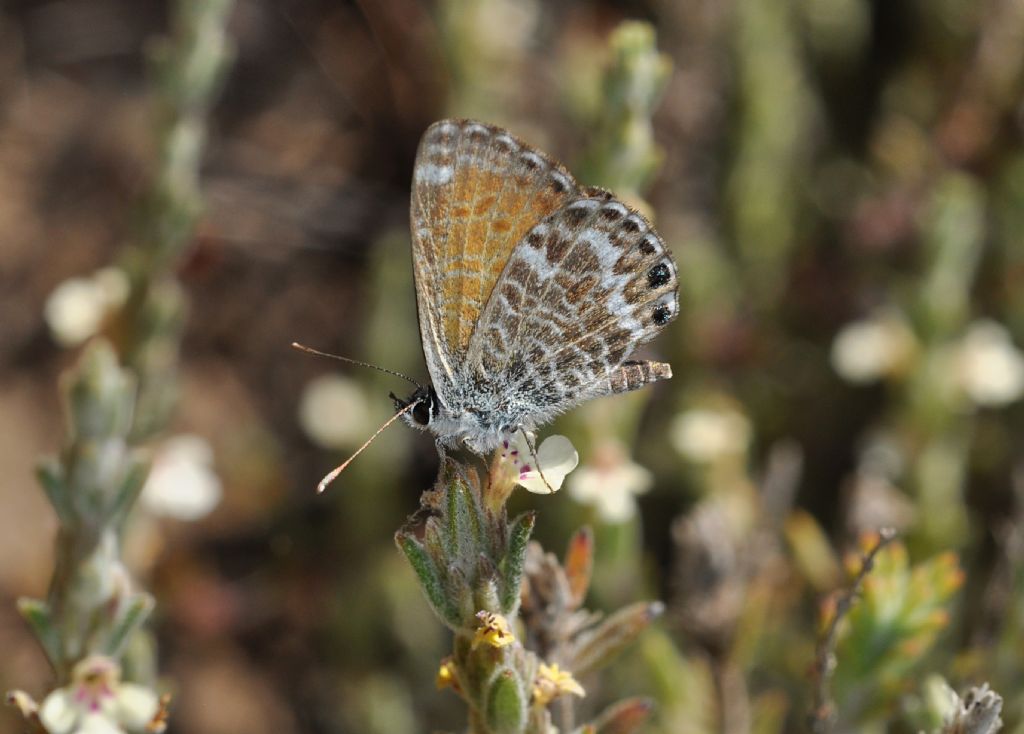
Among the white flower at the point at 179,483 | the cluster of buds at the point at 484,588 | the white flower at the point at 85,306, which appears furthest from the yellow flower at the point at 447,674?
the white flower at the point at 85,306

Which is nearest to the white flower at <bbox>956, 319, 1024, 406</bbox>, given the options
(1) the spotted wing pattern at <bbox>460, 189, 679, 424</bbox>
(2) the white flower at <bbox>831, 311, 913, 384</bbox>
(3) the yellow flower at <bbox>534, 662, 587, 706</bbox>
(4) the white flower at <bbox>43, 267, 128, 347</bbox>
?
(2) the white flower at <bbox>831, 311, 913, 384</bbox>

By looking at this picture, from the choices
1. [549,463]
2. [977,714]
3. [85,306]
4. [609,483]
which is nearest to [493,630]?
[549,463]

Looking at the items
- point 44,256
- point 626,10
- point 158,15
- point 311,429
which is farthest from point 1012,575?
point 158,15

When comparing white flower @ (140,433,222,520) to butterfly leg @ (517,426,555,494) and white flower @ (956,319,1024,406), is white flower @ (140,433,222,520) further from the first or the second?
white flower @ (956,319,1024,406)

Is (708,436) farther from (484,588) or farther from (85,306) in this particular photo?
(484,588)

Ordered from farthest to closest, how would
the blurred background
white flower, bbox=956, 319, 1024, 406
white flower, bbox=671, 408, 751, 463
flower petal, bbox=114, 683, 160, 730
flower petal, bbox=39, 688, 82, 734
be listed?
white flower, bbox=671, 408, 751, 463
white flower, bbox=956, 319, 1024, 406
the blurred background
flower petal, bbox=114, 683, 160, 730
flower petal, bbox=39, 688, 82, 734

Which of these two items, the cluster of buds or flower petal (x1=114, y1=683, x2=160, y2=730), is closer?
the cluster of buds
